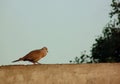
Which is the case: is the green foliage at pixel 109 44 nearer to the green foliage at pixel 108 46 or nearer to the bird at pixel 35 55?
the green foliage at pixel 108 46

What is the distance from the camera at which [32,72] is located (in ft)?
19.9

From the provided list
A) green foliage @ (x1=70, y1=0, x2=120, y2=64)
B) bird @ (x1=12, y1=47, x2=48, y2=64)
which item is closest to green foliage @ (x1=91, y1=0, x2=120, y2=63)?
green foliage @ (x1=70, y1=0, x2=120, y2=64)

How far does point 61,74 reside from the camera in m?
6.06

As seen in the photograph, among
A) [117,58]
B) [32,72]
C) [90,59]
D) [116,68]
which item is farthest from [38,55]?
[90,59]

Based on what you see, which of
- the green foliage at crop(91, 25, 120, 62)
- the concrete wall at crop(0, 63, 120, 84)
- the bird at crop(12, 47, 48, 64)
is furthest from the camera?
the green foliage at crop(91, 25, 120, 62)

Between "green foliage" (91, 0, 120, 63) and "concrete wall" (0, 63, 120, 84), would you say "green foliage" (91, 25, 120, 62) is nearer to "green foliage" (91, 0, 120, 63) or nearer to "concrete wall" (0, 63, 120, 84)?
"green foliage" (91, 0, 120, 63)

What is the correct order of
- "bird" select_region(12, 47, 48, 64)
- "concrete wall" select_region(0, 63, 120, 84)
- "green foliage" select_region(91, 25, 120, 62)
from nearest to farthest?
"concrete wall" select_region(0, 63, 120, 84)
"bird" select_region(12, 47, 48, 64)
"green foliage" select_region(91, 25, 120, 62)

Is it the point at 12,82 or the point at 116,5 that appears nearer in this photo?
the point at 12,82

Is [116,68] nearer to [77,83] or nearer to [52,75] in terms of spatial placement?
[77,83]

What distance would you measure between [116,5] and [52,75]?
1999 cm

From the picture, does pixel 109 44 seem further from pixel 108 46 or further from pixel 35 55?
pixel 35 55

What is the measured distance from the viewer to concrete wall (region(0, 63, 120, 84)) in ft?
19.7

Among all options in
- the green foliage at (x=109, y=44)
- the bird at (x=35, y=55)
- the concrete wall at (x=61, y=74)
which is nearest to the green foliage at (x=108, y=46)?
the green foliage at (x=109, y=44)

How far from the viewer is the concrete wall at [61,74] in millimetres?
6012
